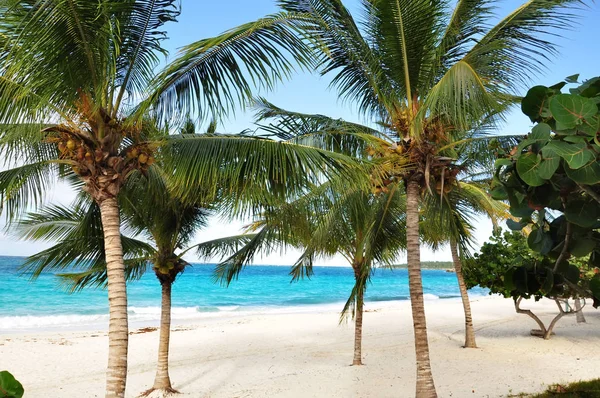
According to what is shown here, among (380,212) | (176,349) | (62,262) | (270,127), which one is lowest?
(176,349)

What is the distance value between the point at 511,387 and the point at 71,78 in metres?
8.10

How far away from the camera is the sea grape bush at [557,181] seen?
1.62 m

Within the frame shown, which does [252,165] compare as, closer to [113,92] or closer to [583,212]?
[113,92]

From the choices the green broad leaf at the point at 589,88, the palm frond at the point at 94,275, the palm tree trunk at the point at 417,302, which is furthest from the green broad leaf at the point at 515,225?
the palm frond at the point at 94,275

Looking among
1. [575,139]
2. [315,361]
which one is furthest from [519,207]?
[315,361]

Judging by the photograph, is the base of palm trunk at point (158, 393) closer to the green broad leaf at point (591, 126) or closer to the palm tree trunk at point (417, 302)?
the palm tree trunk at point (417, 302)

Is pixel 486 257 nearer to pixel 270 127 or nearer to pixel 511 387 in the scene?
pixel 511 387

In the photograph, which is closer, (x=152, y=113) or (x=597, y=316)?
(x=152, y=113)

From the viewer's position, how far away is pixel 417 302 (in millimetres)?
7336

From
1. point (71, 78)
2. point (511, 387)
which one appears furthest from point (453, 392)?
point (71, 78)

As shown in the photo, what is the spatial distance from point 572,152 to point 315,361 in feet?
38.4

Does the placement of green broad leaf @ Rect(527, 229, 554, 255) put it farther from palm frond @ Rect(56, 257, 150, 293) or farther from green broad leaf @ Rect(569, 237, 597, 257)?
palm frond @ Rect(56, 257, 150, 293)

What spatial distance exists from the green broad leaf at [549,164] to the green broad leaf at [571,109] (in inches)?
3.3

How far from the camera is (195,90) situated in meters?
5.96
